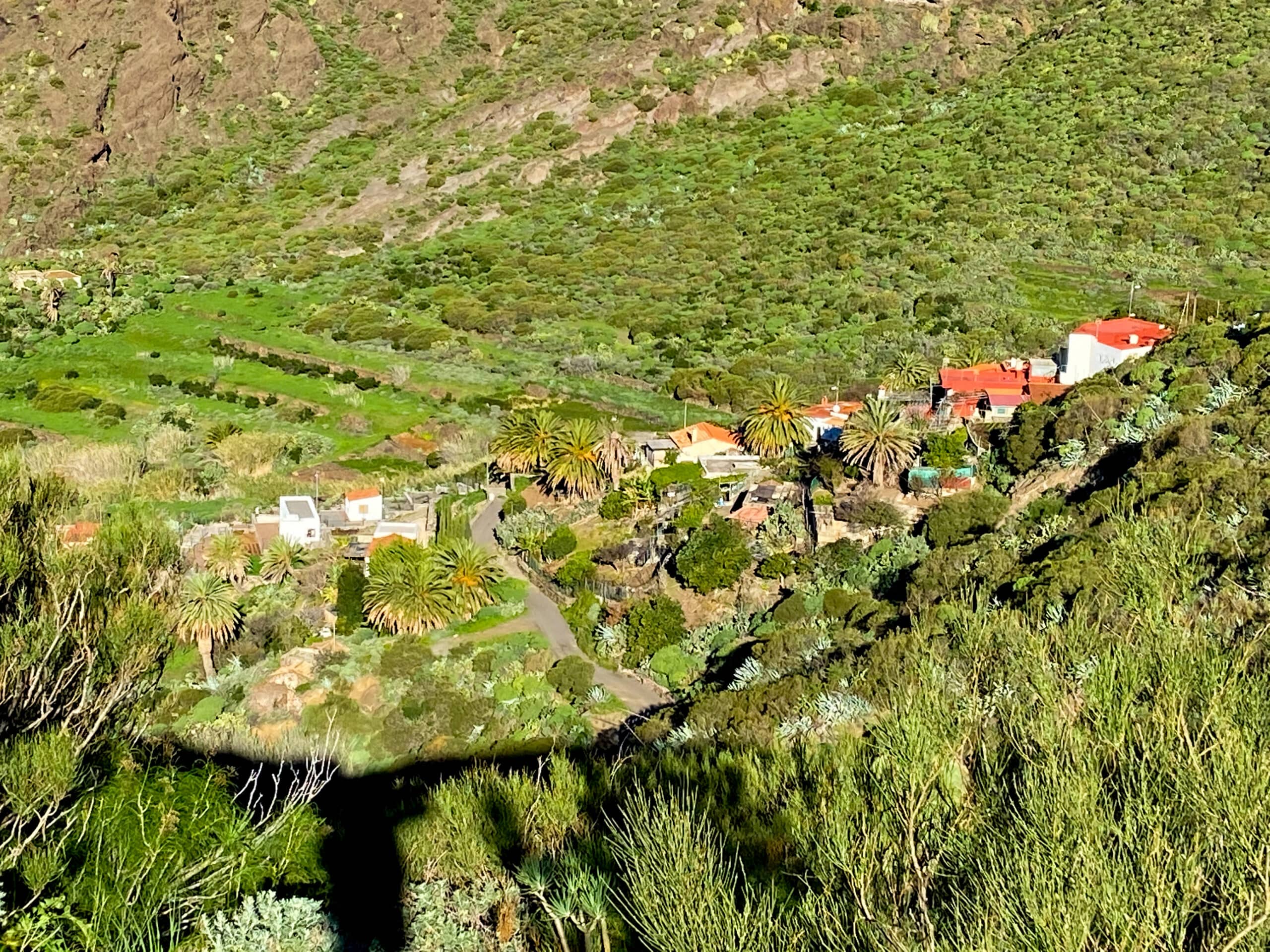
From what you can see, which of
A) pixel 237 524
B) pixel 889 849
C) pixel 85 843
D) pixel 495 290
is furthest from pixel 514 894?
pixel 495 290

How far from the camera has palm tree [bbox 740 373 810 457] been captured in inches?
1940

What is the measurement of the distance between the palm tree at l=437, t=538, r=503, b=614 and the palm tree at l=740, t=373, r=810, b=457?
47.3 feet

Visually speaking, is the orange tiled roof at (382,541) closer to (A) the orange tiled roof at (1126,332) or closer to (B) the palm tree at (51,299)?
(A) the orange tiled roof at (1126,332)

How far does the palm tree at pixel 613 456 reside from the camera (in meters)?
47.7

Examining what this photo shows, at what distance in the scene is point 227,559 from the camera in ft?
134

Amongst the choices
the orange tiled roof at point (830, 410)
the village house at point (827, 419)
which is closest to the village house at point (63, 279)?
the orange tiled roof at point (830, 410)

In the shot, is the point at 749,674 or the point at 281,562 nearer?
the point at 749,674

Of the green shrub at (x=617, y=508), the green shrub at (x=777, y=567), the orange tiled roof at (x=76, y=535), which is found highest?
the orange tiled roof at (x=76, y=535)

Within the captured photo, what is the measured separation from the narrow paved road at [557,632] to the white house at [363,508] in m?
3.89

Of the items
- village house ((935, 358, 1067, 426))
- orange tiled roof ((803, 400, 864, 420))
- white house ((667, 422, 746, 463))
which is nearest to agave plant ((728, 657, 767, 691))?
village house ((935, 358, 1067, 426))

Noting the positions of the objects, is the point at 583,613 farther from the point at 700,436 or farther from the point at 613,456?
the point at 700,436

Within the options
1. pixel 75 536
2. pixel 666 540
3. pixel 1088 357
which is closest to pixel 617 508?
pixel 666 540

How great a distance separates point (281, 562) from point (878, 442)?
21062mm

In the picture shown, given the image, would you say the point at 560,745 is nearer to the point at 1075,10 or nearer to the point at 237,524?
the point at 237,524
